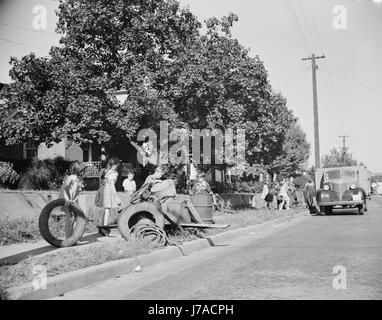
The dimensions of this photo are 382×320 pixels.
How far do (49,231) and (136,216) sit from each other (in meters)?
1.66

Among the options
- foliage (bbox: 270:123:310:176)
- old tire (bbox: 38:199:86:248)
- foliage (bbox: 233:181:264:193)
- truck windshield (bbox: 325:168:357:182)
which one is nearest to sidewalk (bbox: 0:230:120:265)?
old tire (bbox: 38:199:86:248)

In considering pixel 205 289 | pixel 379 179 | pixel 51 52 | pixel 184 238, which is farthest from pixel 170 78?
pixel 379 179

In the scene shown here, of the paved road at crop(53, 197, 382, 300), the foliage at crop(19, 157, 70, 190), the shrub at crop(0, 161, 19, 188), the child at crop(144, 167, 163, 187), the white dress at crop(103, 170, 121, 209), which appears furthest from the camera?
the foliage at crop(19, 157, 70, 190)

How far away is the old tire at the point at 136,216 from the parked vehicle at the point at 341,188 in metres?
13.1

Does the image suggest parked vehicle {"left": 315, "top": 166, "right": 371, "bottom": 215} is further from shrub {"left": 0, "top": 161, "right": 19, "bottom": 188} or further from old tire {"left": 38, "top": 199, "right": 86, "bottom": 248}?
old tire {"left": 38, "top": 199, "right": 86, "bottom": 248}

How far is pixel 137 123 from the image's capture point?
1672cm

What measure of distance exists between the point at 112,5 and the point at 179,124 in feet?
17.3

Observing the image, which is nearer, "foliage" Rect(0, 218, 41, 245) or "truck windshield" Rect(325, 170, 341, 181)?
"foliage" Rect(0, 218, 41, 245)

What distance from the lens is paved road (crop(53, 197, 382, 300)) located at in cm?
492

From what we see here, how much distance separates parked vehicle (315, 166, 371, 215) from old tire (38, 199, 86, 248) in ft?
46.2

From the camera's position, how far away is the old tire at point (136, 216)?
8377 millimetres

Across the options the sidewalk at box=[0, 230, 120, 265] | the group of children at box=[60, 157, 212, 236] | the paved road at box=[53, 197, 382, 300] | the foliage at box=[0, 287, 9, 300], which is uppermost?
the group of children at box=[60, 157, 212, 236]

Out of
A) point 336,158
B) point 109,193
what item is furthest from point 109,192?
point 336,158

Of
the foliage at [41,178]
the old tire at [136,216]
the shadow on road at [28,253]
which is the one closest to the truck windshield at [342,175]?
the foliage at [41,178]
